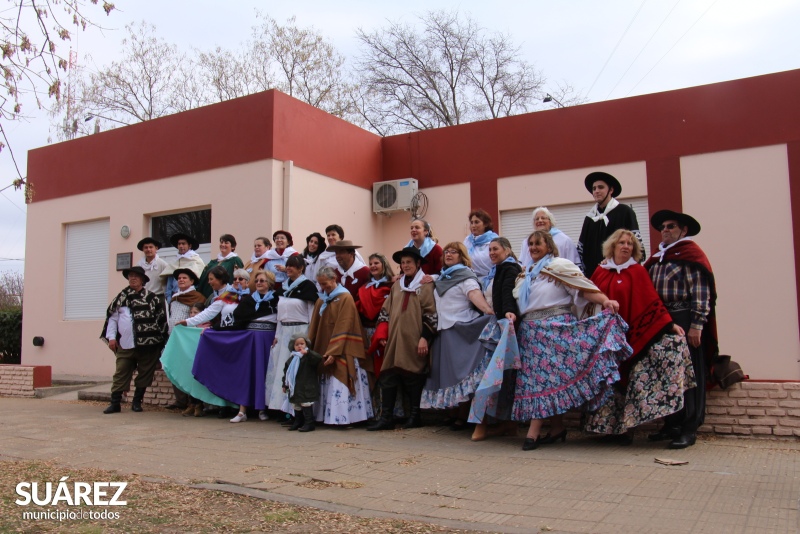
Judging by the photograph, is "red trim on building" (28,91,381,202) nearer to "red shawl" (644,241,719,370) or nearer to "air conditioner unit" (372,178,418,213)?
"air conditioner unit" (372,178,418,213)

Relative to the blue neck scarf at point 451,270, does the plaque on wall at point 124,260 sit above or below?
above

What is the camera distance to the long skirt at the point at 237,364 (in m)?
8.49

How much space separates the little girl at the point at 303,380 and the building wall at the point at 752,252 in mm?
6265

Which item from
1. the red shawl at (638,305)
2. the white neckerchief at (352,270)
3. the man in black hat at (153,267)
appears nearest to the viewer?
the red shawl at (638,305)

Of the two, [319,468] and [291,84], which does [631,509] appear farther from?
[291,84]

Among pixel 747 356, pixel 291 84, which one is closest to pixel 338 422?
pixel 747 356

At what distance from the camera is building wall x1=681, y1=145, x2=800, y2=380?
398 inches

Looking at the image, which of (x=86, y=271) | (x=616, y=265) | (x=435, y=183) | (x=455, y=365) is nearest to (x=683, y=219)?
(x=616, y=265)

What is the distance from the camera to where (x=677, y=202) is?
36.3ft

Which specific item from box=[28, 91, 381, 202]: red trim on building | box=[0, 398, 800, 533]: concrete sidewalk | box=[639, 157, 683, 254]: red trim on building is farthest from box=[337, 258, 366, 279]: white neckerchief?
box=[639, 157, 683, 254]: red trim on building

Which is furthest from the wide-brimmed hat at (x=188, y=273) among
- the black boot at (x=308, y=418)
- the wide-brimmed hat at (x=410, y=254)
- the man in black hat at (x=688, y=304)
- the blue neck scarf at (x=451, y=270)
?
the man in black hat at (x=688, y=304)

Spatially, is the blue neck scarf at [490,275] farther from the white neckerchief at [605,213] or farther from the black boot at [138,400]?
the black boot at [138,400]

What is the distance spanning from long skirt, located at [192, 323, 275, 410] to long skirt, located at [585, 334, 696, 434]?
404cm

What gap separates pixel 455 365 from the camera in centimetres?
698
